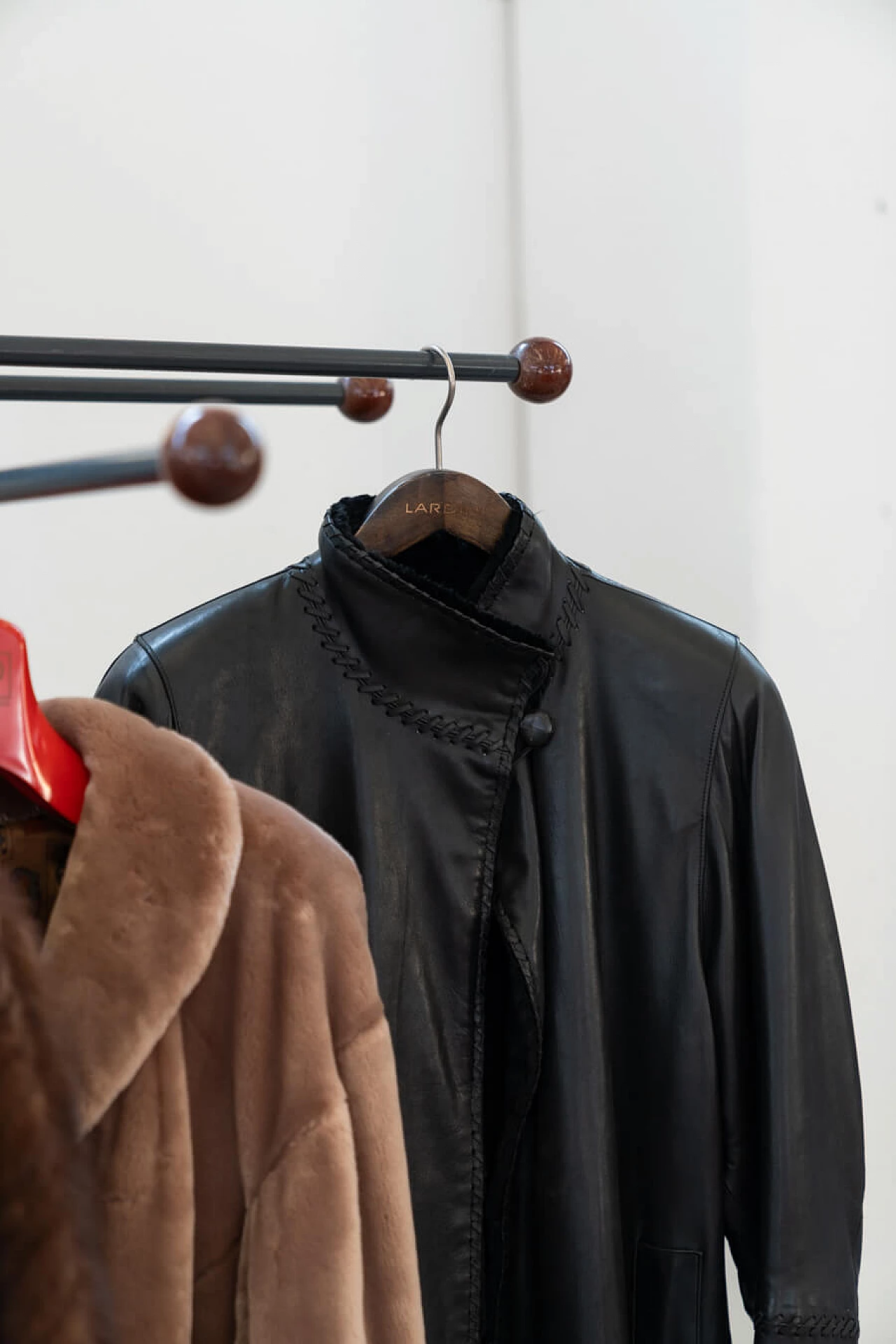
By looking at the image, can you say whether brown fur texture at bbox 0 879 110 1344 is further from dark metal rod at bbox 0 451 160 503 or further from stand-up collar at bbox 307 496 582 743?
stand-up collar at bbox 307 496 582 743

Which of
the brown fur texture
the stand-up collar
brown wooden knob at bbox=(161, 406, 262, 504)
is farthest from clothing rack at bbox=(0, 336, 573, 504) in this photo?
the brown fur texture

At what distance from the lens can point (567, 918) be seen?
35.6 inches

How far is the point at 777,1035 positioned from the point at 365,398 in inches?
20.8

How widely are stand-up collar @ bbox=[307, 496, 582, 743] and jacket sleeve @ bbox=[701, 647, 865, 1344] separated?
0.53 feet

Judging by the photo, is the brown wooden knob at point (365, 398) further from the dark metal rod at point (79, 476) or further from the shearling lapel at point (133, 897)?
the dark metal rod at point (79, 476)

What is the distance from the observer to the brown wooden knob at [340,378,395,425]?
0.90 metres

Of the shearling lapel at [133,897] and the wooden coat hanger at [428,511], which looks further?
the wooden coat hanger at [428,511]

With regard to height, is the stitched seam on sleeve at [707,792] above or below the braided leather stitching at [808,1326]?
above

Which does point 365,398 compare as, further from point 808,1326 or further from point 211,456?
point 808,1326

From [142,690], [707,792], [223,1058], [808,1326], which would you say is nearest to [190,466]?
[223,1058]

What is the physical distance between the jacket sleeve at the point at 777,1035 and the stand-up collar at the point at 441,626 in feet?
0.53

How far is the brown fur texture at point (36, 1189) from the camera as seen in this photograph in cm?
47

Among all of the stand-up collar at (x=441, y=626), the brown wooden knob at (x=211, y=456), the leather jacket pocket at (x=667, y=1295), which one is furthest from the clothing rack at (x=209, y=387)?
the leather jacket pocket at (x=667, y=1295)

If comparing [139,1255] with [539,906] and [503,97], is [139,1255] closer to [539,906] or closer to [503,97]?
[539,906]
